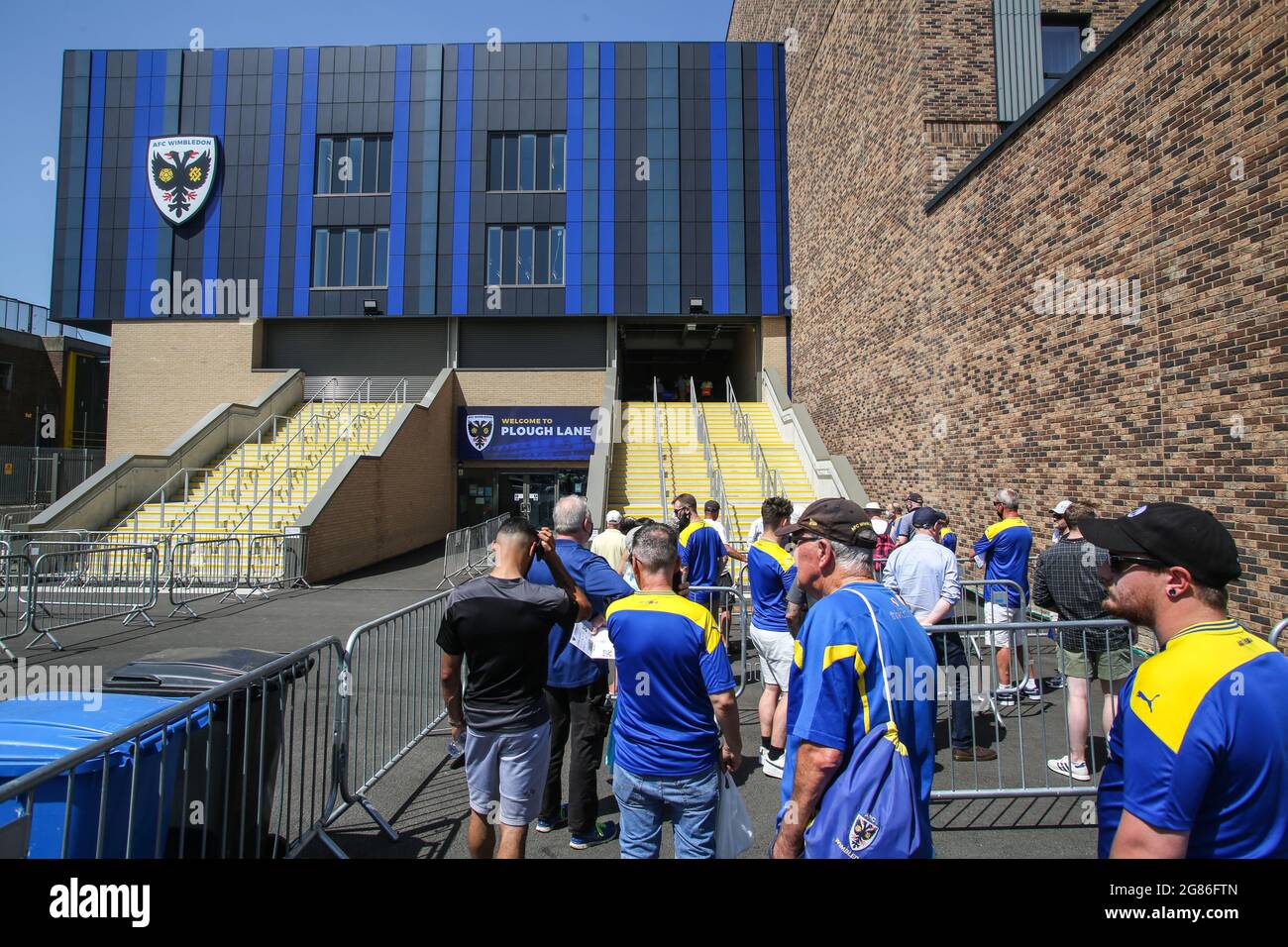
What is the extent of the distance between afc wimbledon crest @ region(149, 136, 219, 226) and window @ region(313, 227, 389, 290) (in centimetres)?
419

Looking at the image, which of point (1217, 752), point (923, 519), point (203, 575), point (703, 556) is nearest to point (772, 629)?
point (923, 519)

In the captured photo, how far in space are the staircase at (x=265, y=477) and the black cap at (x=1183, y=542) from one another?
589 inches

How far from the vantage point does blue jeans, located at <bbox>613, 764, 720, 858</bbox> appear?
2.82 m

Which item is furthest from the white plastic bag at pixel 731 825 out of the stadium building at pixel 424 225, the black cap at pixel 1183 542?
the stadium building at pixel 424 225

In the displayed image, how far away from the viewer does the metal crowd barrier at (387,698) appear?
4258 millimetres

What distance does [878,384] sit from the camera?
16031 millimetres

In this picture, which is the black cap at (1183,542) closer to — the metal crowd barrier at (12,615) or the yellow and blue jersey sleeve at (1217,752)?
the yellow and blue jersey sleeve at (1217,752)

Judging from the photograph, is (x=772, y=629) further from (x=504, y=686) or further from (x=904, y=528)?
(x=904, y=528)

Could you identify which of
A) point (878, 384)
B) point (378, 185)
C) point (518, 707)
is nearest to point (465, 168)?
point (378, 185)

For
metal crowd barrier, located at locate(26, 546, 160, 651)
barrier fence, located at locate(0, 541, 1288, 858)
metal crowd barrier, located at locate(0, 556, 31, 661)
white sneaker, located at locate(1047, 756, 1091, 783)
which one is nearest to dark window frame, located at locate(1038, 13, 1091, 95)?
barrier fence, located at locate(0, 541, 1288, 858)

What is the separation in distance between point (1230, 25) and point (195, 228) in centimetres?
2809

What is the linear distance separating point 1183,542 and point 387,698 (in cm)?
496

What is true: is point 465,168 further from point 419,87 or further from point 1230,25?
point 1230,25
